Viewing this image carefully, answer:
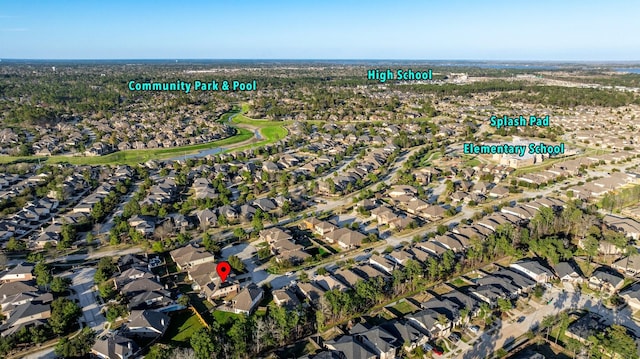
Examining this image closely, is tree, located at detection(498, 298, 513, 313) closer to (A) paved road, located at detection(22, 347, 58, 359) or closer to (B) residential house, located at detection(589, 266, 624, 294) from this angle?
(B) residential house, located at detection(589, 266, 624, 294)

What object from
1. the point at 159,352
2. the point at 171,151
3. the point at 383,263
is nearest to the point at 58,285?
the point at 159,352

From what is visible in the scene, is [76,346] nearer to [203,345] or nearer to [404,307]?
[203,345]

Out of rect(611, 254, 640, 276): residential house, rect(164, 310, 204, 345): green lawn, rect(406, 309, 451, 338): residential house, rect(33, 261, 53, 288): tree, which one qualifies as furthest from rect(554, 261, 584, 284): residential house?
rect(33, 261, 53, 288): tree

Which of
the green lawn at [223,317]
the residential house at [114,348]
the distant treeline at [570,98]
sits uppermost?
the distant treeline at [570,98]

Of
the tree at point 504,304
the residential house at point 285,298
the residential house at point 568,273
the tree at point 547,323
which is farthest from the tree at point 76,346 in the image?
the residential house at point 568,273

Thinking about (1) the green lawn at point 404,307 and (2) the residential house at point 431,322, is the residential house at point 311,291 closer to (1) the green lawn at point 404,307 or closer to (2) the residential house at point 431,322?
(1) the green lawn at point 404,307

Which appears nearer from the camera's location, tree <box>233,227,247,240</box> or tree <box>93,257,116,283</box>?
tree <box>93,257,116,283</box>

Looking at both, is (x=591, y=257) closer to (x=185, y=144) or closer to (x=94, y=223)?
(x=94, y=223)

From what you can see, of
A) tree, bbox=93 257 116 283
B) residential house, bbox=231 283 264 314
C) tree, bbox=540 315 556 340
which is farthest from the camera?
tree, bbox=93 257 116 283
